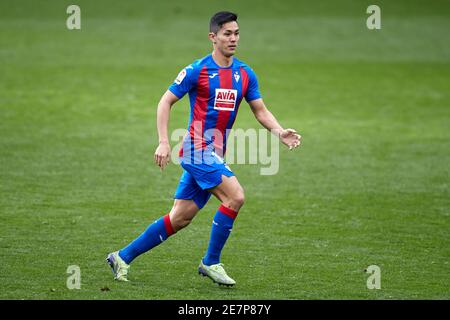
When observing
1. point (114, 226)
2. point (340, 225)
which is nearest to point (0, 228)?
point (114, 226)

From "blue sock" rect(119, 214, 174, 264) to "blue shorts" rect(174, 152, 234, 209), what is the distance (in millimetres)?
276

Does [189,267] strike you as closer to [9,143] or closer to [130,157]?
[130,157]

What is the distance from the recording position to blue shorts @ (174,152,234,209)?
746cm

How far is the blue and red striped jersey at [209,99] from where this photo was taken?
7.59 m

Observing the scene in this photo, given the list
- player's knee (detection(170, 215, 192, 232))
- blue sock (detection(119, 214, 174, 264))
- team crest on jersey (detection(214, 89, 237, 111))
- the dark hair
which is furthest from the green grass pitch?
the dark hair

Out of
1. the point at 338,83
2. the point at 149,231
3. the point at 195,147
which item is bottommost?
the point at 149,231

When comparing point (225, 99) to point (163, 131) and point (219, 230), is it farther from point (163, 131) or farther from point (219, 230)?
point (219, 230)

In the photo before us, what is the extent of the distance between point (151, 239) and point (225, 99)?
1.40 metres

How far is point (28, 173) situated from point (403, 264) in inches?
238

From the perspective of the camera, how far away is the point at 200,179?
7496mm
